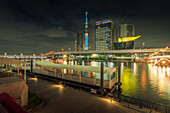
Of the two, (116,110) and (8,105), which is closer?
(8,105)

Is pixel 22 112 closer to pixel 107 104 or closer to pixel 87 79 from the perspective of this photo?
pixel 107 104

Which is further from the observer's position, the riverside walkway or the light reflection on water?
the light reflection on water

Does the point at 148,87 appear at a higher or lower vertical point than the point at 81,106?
lower

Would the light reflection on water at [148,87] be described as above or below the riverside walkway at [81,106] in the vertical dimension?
below

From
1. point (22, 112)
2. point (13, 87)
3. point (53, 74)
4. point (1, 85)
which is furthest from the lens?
point (53, 74)

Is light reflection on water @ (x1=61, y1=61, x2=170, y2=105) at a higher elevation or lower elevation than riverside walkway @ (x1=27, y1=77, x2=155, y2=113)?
lower

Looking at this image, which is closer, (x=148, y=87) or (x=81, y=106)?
(x=81, y=106)

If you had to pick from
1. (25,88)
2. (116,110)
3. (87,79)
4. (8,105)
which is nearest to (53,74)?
(87,79)

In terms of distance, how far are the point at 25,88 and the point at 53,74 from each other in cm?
1204

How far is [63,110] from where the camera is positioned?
8.27 metres

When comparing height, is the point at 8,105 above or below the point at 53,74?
above

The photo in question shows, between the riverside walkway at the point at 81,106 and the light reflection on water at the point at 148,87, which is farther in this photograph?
the light reflection on water at the point at 148,87

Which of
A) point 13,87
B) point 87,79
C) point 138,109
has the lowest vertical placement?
point 138,109

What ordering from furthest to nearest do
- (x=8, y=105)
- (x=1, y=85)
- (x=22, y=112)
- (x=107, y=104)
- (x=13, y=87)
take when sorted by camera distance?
(x=107, y=104), (x=13, y=87), (x=1, y=85), (x=8, y=105), (x=22, y=112)
